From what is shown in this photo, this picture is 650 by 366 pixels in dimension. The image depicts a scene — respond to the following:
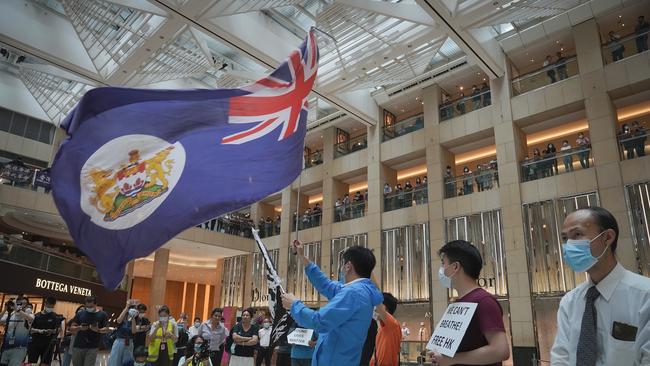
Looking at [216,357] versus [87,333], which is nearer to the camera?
[87,333]

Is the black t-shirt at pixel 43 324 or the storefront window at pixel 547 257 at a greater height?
the storefront window at pixel 547 257

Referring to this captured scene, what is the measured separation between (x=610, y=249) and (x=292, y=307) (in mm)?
1780

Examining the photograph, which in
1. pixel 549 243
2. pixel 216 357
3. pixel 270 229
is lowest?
pixel 216 357

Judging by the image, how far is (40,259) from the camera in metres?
16.2

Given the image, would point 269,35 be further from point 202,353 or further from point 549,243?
point 202,353

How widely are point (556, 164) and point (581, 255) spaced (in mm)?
13861

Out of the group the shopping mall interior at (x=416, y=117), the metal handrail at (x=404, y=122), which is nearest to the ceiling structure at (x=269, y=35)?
the shopping mall interior at (x=416, y=117)

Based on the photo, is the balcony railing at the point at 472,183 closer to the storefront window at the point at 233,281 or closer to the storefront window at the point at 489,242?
the storefront window at the point at 489,242

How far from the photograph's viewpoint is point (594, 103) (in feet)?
46.6

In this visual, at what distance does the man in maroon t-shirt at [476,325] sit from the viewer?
2.19 meters

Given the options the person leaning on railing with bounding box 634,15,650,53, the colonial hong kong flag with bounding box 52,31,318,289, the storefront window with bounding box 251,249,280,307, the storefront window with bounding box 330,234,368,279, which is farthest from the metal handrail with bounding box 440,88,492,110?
the colonial hong kong flag with bounding box 52,31,318,289

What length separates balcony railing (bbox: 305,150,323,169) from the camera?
2365 cm

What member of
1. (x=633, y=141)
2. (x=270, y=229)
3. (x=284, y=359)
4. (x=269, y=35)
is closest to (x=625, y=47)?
(x=633, y=141)

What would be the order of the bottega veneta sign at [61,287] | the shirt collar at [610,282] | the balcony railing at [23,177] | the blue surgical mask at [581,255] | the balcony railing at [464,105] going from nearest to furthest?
1. the shirt collar at [610,282]
2. the blue surgical mask at [581,255]
3. the bottega veneta sign at [61,287]
4. the balcony railing at [464,105]
5. the balcony railing at [23,177]
